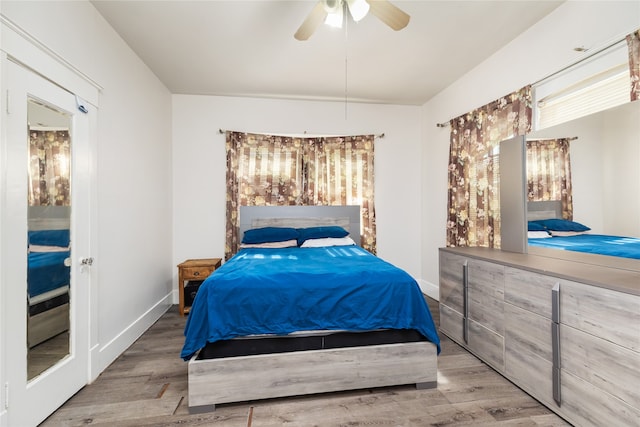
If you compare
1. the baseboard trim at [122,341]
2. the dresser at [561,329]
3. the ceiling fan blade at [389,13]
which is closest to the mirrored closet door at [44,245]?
the baseboard trim at [122,341]

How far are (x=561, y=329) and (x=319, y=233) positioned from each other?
8.01ft

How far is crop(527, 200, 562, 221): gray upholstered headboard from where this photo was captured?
85.8 inches

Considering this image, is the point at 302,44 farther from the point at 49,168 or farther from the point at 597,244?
the point at 597,244

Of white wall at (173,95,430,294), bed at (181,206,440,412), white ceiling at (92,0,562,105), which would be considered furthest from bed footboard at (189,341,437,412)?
white ceiling at (92,0,562,105)

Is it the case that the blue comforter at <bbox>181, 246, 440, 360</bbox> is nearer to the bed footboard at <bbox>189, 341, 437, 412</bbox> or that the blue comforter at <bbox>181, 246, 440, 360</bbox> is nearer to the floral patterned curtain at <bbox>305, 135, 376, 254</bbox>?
the bed footboard at <bbox>189, 341, 437, 412</bbox>

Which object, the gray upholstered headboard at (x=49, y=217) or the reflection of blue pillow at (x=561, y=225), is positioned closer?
the gray upholstered headboard at (x=49, y=217)

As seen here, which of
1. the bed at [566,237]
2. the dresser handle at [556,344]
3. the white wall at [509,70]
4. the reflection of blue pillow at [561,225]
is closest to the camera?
the dresser handle at [556,344]

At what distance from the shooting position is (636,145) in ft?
5.57

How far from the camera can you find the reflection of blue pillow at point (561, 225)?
2.09 meters

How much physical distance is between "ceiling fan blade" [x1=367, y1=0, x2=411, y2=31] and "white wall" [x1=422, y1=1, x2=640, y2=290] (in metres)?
1.35

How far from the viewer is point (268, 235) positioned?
3484 millimetres

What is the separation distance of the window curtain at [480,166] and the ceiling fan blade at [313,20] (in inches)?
Answer: 74.5

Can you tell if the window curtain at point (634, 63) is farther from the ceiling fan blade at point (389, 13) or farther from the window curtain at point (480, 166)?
the ceiling fan blade at point (389, 13)

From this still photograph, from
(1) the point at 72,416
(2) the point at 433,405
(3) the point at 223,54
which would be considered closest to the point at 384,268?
(2) the point at 433,405
